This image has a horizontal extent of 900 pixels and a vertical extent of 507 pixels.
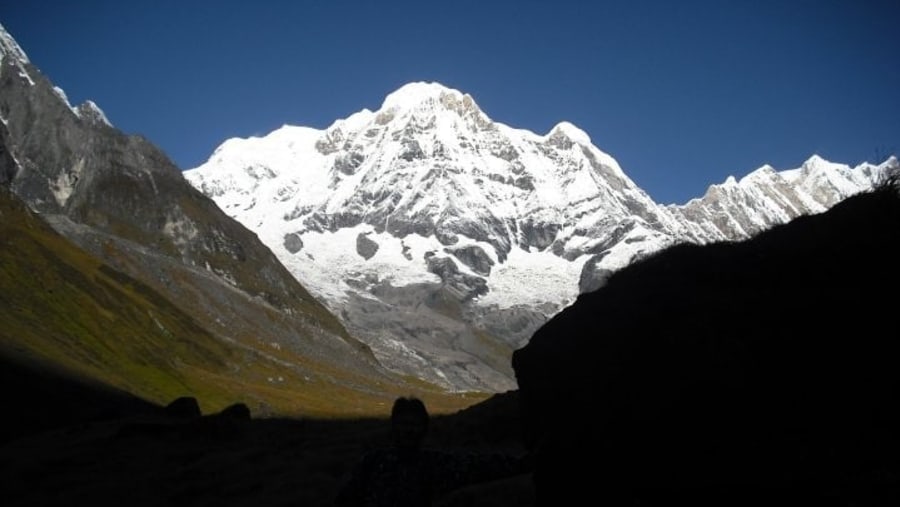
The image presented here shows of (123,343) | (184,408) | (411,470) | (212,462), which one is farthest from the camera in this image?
(123,343)

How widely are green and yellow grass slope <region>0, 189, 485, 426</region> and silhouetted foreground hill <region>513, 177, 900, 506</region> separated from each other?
67329mm

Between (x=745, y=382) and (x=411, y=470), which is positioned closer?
(x=411, y=470)

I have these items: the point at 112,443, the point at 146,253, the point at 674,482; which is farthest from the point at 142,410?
the point at 146,253

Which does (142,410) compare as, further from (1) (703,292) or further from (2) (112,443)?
(1) (703,292)

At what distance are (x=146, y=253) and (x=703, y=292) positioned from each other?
207 m

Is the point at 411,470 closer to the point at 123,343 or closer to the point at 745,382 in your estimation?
the point at 745,382

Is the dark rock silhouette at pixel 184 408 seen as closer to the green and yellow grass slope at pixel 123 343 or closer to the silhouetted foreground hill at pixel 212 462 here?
the silhouetted foreground hill at pixel 212 462

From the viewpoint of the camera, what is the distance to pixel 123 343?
111 meters

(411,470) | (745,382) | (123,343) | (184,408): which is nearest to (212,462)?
(411,470)

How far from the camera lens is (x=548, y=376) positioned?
13602 millimetres

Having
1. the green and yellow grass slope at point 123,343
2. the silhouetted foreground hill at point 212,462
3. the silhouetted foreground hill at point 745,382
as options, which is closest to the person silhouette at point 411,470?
the silhouetted foreground hill at point 745,382

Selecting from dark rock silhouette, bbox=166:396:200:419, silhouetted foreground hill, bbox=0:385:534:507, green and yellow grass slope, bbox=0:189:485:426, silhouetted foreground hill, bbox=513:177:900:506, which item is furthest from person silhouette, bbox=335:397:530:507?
green and yellow grass slope, bbox=0:189:485:426

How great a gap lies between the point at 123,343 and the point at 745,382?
116 metres

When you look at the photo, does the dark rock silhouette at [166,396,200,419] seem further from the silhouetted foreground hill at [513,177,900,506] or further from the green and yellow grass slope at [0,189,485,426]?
the silhouetted foreground hill at [513,177,900,506]
